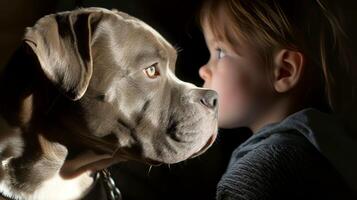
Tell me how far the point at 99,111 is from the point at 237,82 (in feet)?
1.38

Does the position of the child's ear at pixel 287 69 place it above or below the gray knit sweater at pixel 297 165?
above

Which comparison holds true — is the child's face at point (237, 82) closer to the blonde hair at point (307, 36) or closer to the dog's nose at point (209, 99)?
the blonde hair at point (307, 36)

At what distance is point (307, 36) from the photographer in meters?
1.40

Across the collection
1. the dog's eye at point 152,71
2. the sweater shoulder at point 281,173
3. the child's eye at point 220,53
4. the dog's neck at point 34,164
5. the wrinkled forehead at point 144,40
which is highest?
the wrinkled forehead at point 144,40

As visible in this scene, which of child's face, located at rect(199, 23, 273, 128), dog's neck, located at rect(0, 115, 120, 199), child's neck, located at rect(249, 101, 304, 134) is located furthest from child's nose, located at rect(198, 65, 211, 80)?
dog's neck, located at rect(0, 115, 120, 199)

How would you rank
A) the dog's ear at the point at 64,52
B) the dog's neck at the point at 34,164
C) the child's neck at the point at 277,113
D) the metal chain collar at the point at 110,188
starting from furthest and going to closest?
the child's neck at the point at 277,113 → the metal chain collar at the point at 110,188 → the dog's neck at the point at 34,164 → the dog's ear at the point at 64,52

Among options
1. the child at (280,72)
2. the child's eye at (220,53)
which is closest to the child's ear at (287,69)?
the child at (280,72)

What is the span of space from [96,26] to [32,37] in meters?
0.14

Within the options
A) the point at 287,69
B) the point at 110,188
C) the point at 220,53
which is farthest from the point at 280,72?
the point at 110,188

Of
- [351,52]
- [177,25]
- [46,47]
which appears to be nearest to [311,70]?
[351,52]

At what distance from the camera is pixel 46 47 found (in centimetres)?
102

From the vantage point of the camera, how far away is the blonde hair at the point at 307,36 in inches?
54.1

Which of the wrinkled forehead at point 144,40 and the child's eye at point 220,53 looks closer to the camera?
the wrinkled forehead at point 144,40

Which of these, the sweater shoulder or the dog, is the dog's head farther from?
the sweater shoulder
